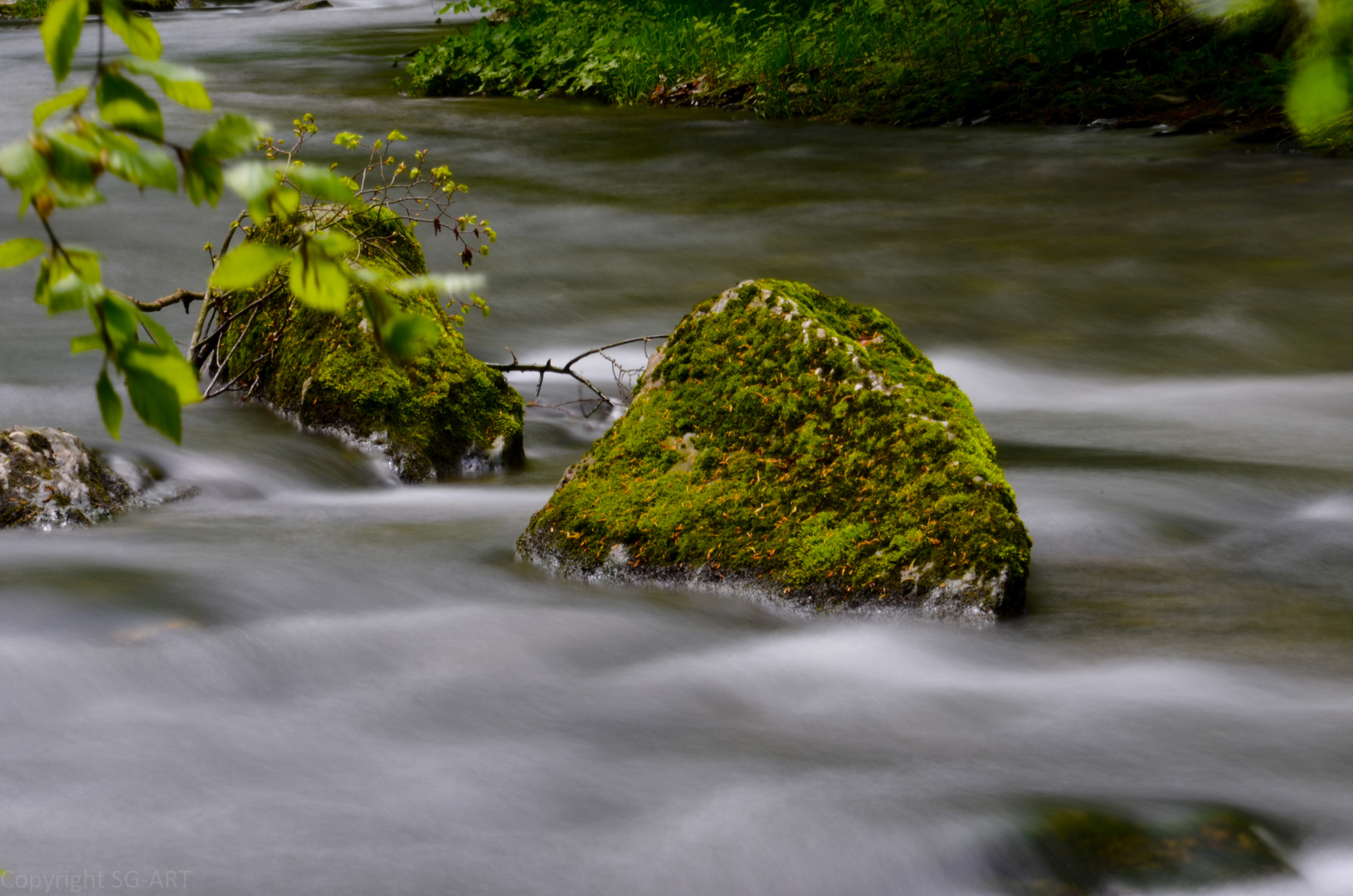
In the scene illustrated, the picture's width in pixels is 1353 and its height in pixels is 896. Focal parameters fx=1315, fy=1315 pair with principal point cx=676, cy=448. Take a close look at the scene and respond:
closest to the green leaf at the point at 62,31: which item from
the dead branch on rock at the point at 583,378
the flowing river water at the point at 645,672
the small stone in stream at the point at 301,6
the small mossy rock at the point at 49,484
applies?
the flowing river water at the point at 645,672

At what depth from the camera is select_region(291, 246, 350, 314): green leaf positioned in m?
0.95

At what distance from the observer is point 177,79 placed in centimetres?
96

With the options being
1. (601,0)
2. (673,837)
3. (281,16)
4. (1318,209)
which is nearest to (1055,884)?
(673,837)

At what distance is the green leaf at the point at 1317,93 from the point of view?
1.14m

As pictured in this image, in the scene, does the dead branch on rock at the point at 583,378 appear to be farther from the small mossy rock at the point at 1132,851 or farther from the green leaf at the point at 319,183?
the green leaf at the point at 319,183

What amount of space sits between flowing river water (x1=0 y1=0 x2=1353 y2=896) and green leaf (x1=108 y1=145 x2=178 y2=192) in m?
1.87

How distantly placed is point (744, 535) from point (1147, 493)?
1703 millimetres

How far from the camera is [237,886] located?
2.49 metres

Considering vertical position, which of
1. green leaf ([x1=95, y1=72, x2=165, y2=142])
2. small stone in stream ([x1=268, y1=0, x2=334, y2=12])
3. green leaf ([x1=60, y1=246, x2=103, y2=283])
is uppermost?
small stone in stream ([x1=268, y1=0, x2=334, y2=12])

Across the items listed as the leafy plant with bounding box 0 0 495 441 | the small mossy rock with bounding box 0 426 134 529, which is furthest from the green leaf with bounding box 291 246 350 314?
the small mossy rock with bounding box 0 426 134 529

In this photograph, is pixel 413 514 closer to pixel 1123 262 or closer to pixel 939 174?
pixel 1123 262

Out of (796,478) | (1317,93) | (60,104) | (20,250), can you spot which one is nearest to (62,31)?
(60,104)

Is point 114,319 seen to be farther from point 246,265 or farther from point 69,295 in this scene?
point 246,265

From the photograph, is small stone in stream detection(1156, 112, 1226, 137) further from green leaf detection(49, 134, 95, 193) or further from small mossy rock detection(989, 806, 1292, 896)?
green leaf detection(49, 134, 95, 193)
